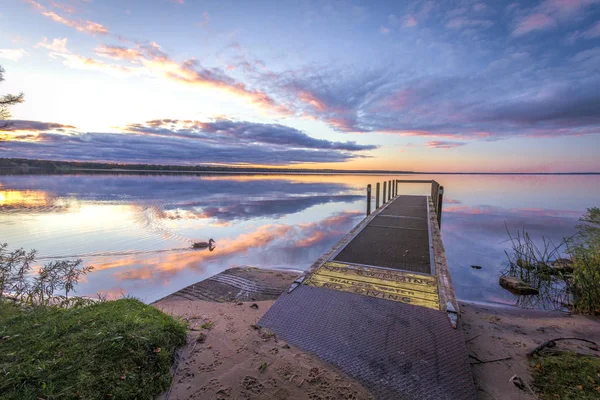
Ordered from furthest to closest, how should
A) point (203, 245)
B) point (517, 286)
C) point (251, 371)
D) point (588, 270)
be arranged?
point (203, 245) → point (517, 286) → point (588, 270) → point (251, 371)

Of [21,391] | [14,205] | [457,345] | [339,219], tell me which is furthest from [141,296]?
[14,205]

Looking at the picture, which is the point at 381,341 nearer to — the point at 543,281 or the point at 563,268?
the point at 543,281

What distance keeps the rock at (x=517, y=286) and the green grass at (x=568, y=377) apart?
15.1 ft

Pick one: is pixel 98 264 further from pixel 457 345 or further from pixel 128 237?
pixel 457 345

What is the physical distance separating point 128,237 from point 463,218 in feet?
68.8

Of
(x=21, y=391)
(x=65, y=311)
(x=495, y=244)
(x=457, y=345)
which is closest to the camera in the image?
(x=21, y=391)

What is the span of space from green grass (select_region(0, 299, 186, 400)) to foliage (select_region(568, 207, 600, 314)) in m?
8.60

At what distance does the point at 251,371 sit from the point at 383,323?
72.7 inches

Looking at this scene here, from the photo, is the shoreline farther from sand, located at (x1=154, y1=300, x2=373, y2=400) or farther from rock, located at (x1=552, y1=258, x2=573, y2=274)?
rock, located at (x1=552, y1=258, x2=573, y2=274)

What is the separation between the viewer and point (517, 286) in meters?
7.81

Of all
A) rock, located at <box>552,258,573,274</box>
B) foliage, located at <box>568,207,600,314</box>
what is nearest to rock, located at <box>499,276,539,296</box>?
foliage, located at <box>568,207,600,314</box>

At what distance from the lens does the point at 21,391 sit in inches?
91.4

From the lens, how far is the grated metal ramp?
9.45ft

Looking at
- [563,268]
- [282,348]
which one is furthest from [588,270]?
[282,348]
